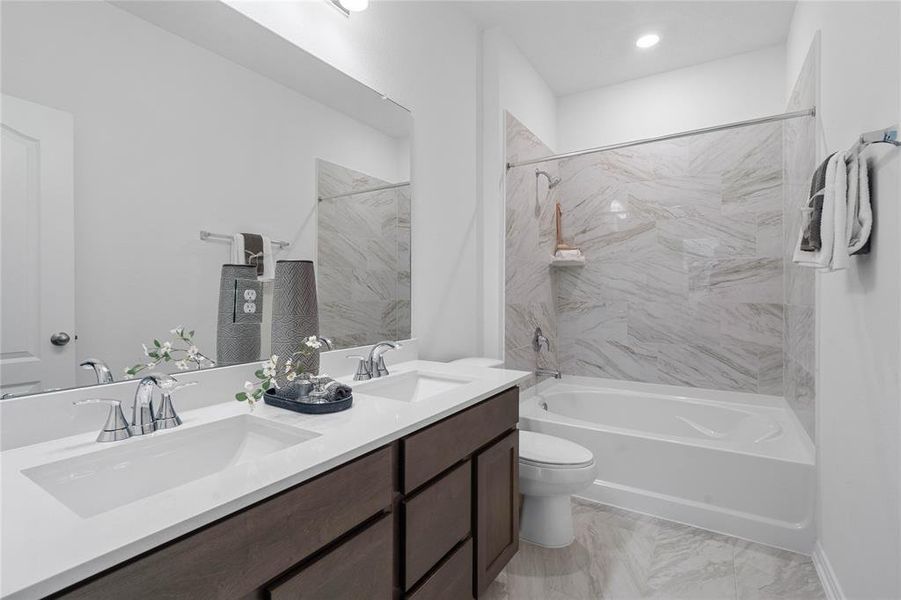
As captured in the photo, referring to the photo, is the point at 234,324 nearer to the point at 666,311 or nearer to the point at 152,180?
the point at 152,180

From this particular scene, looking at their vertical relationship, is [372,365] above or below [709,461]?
above

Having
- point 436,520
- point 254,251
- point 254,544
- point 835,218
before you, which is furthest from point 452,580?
point 835,218

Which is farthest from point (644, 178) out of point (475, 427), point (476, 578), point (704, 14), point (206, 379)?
point (206, 379)

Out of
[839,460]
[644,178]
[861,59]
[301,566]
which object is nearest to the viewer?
[301,566]

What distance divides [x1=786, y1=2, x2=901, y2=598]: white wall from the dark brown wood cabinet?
1.06m

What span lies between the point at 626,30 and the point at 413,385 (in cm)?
248

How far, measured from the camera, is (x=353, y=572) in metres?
0.93

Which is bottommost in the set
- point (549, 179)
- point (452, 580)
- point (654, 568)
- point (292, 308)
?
point (654, 568)

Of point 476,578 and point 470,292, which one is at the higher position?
point 470,292

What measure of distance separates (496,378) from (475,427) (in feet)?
1.00

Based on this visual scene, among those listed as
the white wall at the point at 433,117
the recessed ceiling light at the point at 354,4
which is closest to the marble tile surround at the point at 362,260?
the white wall at the point at 433,117

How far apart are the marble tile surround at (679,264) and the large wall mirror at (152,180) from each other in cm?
225

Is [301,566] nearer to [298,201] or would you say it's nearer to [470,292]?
[298,201]

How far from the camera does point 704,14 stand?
8.41 ft
